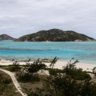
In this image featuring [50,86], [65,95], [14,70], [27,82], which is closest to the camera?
[65,95]

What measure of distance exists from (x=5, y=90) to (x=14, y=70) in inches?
364

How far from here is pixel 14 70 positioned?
108ft

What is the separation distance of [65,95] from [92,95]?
1.47 metres

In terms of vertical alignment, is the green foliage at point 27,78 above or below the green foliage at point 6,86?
above

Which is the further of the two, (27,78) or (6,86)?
(27,78)

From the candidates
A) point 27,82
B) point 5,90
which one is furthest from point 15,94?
point 27,82

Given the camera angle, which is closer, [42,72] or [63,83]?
[63,83]

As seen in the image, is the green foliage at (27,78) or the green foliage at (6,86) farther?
the green foliage at (27,78)

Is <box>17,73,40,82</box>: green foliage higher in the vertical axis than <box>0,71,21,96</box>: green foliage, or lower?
higher

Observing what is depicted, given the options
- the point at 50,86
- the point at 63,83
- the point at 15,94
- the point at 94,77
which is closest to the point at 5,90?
the point at 15,94

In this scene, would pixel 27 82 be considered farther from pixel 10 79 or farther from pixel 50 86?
pixel 50 86

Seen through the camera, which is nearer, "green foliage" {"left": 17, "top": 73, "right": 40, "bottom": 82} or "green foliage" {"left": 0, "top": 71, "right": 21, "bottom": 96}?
"green foliage" {"left": 0, "top": 71, "right": 21, "bottom": 96}

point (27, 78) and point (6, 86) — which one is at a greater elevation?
point (27, 78)

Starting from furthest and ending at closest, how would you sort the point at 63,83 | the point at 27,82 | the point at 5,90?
the point at 27,82
the point at 5,90
the point at 63,83
